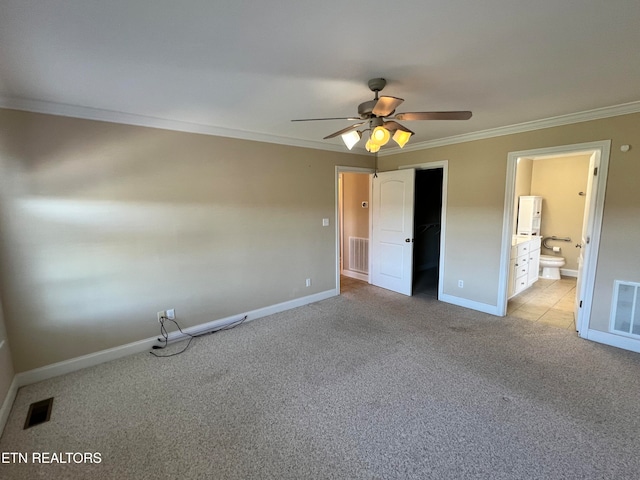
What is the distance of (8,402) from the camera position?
2.22 metres

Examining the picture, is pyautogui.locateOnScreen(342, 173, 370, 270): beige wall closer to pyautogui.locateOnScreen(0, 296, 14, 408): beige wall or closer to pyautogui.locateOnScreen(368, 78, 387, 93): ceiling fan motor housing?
pyautogui.locateOnScreen(368, 78, 387, 93): ceiling fan motor housing

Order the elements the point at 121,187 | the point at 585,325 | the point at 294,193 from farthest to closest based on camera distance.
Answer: the point at 294,193, the point at 585,325, the point at 121,187

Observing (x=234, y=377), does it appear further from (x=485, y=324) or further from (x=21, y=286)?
(x=485, y=324)

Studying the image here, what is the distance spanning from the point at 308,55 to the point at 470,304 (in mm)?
3921

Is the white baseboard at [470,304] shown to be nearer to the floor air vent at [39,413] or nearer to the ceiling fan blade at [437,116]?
the ceiling fan blade at [437,116]

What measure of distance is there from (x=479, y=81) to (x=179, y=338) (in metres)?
3.86

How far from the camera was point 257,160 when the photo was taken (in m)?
3.70

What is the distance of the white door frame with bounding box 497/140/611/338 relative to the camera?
9.75ft

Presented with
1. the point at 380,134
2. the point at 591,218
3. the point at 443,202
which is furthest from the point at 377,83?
the point at 591,218

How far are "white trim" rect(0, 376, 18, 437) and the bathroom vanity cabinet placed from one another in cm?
539

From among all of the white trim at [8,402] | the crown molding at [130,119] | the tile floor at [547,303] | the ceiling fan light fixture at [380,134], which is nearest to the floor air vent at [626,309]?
the tile floor at [547,303]

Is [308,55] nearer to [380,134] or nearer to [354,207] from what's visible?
[380,134]

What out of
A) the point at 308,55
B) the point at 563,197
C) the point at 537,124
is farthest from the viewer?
the point at 563,197

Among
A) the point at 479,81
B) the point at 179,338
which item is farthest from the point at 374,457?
the point at 479,81
